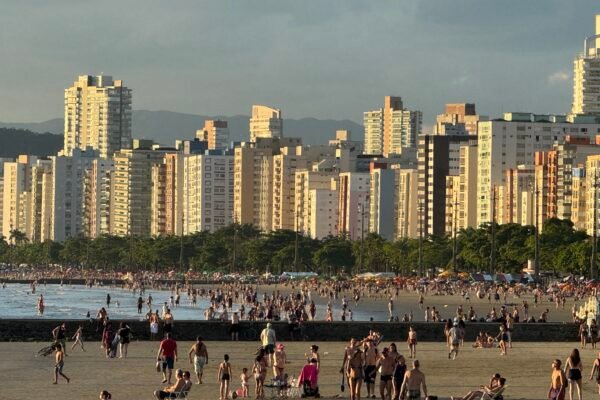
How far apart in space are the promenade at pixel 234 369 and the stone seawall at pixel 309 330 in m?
0.94

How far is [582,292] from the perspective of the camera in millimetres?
112062

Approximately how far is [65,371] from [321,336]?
13.4 metres

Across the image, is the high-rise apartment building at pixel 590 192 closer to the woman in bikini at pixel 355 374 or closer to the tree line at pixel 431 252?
the tree line at pixel 431 252

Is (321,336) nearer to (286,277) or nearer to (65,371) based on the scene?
(65,371)

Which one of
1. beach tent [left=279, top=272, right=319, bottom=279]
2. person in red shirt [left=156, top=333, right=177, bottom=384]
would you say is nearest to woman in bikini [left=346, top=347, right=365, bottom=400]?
person in red shirt [left=156, top=333, right=177, bottom=384]

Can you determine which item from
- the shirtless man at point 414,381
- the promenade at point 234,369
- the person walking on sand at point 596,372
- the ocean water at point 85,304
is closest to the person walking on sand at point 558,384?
the shirtless man at point 414,381

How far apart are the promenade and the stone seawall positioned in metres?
0.94

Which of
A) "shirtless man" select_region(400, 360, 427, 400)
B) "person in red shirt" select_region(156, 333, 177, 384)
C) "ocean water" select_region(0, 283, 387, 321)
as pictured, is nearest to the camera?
"shirtless man" select_region(400, 360, 427, 400)

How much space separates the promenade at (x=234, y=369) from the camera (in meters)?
40.7

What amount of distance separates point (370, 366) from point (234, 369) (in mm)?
7942

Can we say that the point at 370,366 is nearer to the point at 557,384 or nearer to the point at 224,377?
the point at 224,377

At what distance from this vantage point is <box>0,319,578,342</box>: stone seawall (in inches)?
2224

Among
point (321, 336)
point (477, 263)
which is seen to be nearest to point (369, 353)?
point (321, 336)

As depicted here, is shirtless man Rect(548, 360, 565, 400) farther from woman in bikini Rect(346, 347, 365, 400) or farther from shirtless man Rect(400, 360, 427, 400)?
woman in bikini Rect(346, 347, 365, 400)
